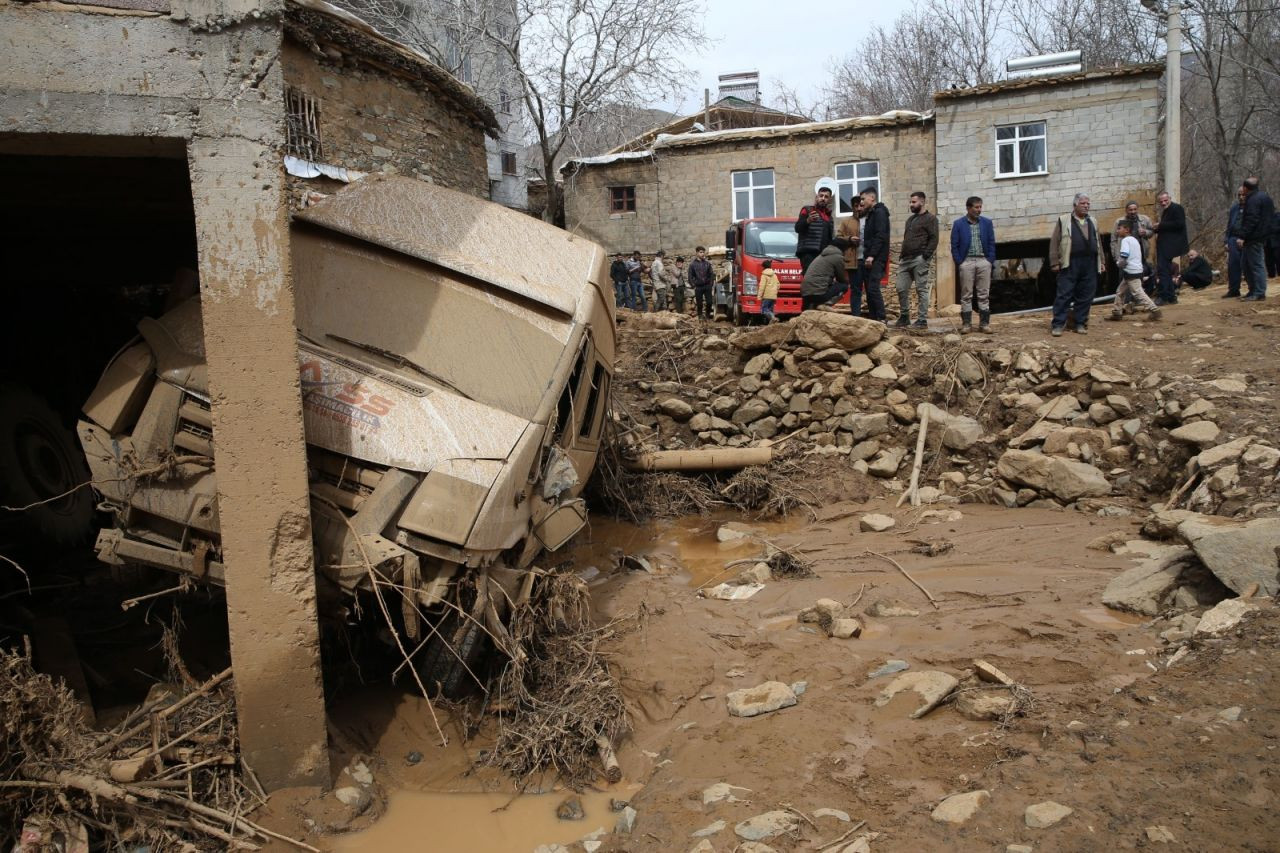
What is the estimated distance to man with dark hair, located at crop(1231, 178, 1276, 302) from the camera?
11633 mm

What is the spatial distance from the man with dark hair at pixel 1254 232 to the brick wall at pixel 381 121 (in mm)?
11640

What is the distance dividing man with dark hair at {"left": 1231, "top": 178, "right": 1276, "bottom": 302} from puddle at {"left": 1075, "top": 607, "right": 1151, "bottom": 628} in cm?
867

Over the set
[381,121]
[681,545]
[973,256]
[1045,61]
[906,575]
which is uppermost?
[1045,61]

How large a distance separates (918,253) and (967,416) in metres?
2.59

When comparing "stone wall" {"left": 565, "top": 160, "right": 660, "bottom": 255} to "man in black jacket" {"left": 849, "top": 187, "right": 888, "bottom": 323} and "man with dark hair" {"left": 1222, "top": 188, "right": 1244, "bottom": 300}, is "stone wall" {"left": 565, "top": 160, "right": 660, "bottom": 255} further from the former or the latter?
"man with dark hair" {"left": 1222, "top": 188, "right": 1244, "bottom": 300}

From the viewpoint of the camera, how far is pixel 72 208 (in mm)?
6496

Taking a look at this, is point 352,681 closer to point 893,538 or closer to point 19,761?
point 19,761

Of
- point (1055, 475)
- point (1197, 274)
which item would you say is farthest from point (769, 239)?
point (1055, 475)

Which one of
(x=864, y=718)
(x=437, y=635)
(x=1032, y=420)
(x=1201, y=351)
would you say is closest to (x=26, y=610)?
(x=437, y=635)

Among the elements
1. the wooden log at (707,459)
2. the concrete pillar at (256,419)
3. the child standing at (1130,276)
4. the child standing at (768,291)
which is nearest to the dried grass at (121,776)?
the concrete pillar at (256,419)

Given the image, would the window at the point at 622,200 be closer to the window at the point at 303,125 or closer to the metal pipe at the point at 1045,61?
the metal pipe at the point at 1045,61

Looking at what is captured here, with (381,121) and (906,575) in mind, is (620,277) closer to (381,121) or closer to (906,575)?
(381,121)

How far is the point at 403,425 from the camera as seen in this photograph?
4.65 meters

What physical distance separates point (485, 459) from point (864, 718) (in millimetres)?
2392
